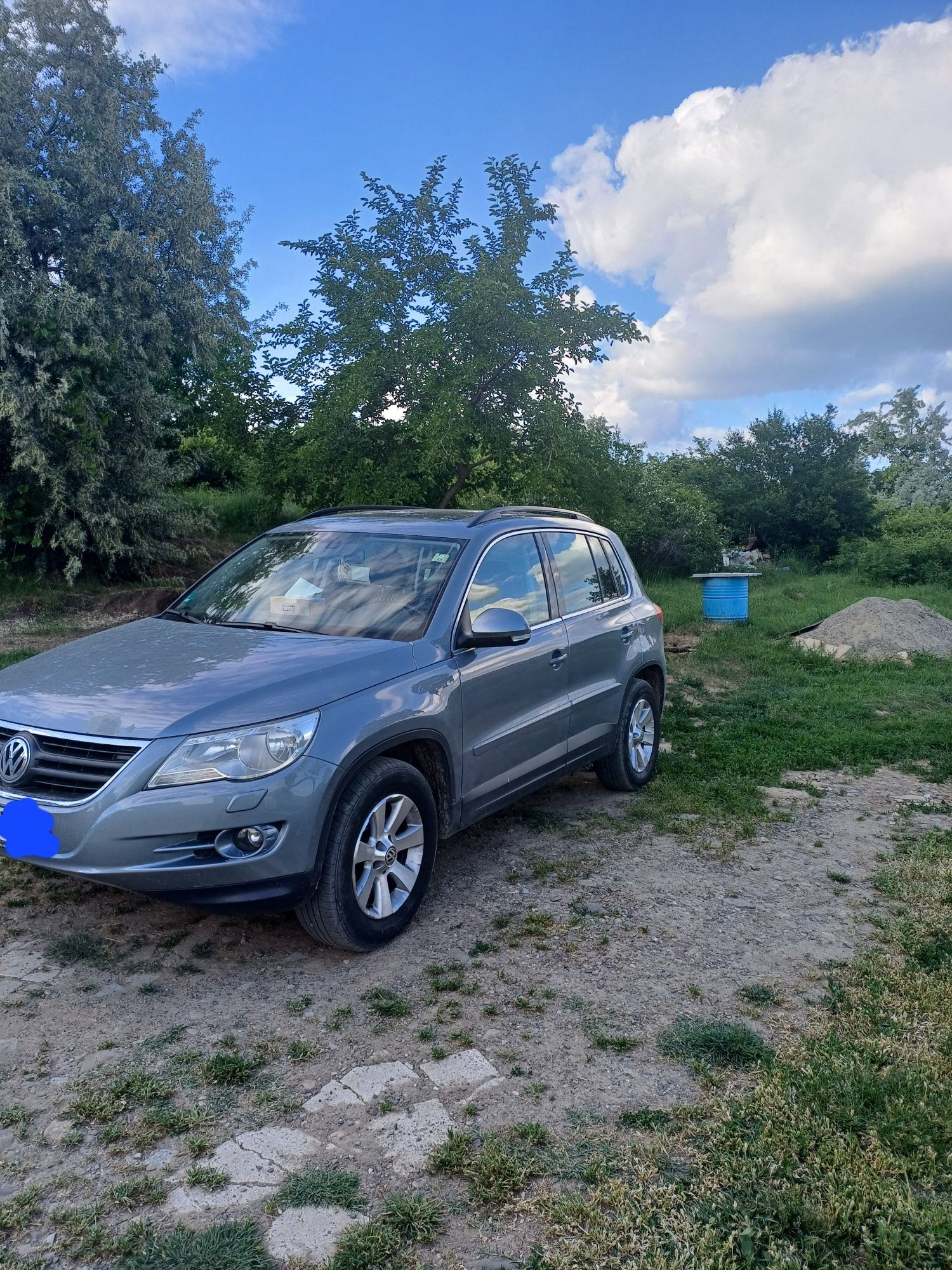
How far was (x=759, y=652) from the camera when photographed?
1209cm

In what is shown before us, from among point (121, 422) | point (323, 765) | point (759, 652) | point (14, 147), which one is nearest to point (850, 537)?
point (759, 652)

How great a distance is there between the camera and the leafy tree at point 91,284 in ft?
42.1

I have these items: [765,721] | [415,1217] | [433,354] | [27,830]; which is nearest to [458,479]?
[433,354]

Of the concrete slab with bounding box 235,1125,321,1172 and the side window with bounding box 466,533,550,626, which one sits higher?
the side window with bounding box 466,533,550,626

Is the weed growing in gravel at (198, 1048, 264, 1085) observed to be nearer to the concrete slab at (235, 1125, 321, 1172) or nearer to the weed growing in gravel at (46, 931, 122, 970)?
the concrete slab at (235, 1125, 321, 1172)

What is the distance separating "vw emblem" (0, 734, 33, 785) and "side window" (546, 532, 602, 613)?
288cm

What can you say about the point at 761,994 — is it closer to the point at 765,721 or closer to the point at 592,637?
the point at 592,637

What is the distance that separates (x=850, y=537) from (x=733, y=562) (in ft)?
17.5

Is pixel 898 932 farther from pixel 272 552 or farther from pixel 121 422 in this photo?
pixel 121 422

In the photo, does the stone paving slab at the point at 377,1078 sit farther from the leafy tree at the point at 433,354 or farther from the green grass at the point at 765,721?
the leafy tree at the point at 433,354

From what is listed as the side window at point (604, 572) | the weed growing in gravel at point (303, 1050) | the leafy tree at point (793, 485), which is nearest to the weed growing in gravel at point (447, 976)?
the weed growing in gravel at point (303, 1050)

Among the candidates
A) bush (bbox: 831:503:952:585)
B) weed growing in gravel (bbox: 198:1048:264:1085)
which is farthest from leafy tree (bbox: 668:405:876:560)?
weed growing in gravel (bbox: 198:1048:264:1085)

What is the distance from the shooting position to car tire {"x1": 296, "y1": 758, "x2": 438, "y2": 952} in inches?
141

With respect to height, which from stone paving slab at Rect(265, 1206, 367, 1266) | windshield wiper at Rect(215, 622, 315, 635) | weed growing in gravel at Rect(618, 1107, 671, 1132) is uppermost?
windshield wiper at Rect(215, 622, 315, 635)
